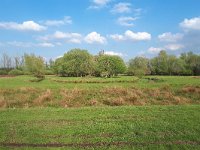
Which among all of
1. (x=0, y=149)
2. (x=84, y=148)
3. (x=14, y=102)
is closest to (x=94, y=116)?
(x=84, y=148)

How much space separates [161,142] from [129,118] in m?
4.64

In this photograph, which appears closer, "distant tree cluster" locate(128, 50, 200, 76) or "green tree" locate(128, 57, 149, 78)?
"green tree" locate(128, 57, 149, 78)

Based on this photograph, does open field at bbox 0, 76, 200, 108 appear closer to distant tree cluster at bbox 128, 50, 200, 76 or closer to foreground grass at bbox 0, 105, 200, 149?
foreground grass at bbox 0, 105, 200, 149

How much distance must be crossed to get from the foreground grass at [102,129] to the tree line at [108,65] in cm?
7476

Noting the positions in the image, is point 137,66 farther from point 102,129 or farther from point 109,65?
point 102,129

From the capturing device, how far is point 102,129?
13.7m

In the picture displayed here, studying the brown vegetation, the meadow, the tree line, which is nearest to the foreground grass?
the meadow

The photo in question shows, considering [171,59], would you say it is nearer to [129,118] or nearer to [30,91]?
[30,91]

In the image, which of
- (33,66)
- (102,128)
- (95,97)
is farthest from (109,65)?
(102,128)

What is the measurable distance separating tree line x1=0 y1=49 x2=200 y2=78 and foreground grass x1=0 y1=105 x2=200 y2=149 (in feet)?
245

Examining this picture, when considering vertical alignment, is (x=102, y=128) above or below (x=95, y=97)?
above

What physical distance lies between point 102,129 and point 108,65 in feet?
285

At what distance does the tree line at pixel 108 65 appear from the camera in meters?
101

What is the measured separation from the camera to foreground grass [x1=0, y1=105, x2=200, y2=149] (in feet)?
38.1
